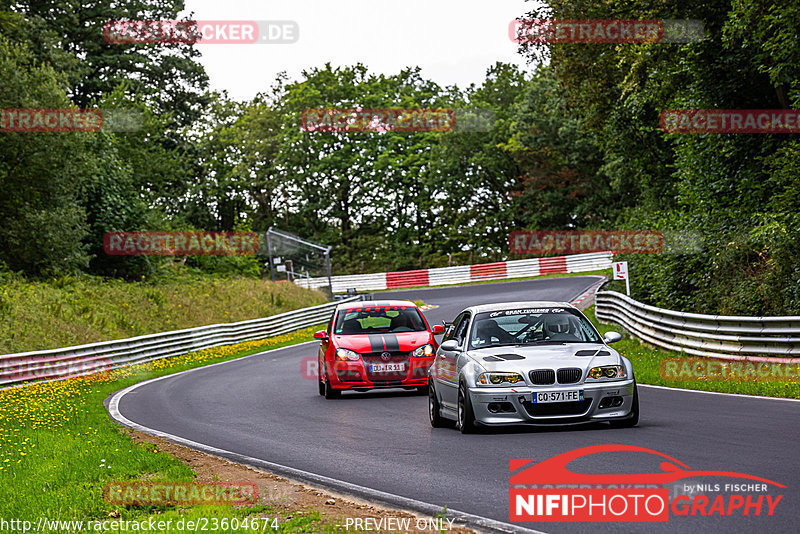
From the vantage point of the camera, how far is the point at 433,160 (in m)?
73.7

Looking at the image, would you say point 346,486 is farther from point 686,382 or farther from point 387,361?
point 686,382

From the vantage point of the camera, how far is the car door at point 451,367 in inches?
449

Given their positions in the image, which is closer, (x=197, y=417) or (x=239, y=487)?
(x=239, y=487)

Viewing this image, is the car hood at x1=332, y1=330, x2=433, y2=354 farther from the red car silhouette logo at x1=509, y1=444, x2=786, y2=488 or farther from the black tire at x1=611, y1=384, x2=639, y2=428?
the red car silhouette logo at x1=509, y1=444, x2=786, y2=488

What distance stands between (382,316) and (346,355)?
4.13ft

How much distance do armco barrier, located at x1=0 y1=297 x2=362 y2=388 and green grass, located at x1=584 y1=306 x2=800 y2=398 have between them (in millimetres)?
13637

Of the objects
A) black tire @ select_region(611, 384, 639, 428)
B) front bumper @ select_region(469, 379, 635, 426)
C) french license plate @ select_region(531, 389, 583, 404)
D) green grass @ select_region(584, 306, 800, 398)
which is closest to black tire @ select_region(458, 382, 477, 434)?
front bumper @ select_region(469, 379, 635, 426)

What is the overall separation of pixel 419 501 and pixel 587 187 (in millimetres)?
58215

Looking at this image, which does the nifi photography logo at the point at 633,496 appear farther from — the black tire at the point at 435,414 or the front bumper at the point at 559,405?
the black tire at the point at 435,414

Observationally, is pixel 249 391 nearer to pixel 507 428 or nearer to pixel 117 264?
pixel 507 428

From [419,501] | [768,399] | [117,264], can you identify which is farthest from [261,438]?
[117,264]

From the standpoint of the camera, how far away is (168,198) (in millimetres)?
70000

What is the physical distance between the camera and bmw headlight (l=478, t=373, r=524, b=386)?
10.4 m

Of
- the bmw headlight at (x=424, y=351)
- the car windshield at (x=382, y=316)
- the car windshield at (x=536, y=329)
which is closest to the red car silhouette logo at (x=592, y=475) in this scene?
the car windshield at (x=536, y=329)
